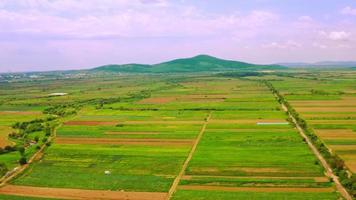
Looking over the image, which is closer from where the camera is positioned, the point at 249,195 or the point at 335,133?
the point at 249,195

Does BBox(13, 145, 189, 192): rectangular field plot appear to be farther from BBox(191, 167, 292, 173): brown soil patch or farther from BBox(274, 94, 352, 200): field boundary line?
BBox(274, 94, 352, 200): field boundary line

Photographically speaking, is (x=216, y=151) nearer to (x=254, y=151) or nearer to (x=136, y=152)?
(x=254, y=151)

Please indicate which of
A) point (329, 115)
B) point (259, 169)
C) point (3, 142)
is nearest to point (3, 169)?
point (3, 142)

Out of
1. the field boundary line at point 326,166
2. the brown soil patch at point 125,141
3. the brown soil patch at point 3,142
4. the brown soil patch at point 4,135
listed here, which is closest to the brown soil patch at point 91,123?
the brown soil patch at point 4,135

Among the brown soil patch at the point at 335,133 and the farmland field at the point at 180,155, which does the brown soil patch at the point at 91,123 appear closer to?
the farmland field at the point at 180,155

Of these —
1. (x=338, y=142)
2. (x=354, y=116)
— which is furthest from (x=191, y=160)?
(x=354, y=116)

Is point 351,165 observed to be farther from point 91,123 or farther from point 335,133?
point 91,123
